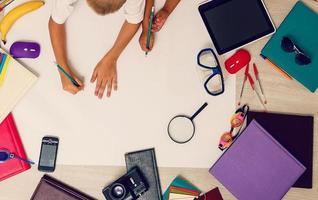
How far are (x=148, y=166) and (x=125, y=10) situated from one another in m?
0.50

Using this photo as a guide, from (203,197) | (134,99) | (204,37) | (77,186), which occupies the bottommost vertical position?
(203,197)

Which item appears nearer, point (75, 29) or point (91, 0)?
point (91, 0)

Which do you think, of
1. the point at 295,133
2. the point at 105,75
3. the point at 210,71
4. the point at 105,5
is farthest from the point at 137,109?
the point at 295,133

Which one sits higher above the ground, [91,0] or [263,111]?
[91,0]

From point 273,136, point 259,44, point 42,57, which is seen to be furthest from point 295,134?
point 42,57

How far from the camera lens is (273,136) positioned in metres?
1.25

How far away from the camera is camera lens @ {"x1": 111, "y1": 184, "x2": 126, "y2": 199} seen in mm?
1242

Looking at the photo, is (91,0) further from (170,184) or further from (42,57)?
(170,184)

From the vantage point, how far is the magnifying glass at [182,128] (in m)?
1.27

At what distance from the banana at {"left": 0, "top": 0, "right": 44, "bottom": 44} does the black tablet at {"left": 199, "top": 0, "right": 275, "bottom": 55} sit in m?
0.59

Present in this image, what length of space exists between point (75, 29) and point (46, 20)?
103 mm

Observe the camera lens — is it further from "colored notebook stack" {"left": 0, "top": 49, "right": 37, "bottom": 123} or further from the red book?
"colored notebook stack" {"left": 0, "top": 49, "right": 37, "bottom": 123}

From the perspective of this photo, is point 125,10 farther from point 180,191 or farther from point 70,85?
point 180,191

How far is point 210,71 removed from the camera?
4.18 ft
